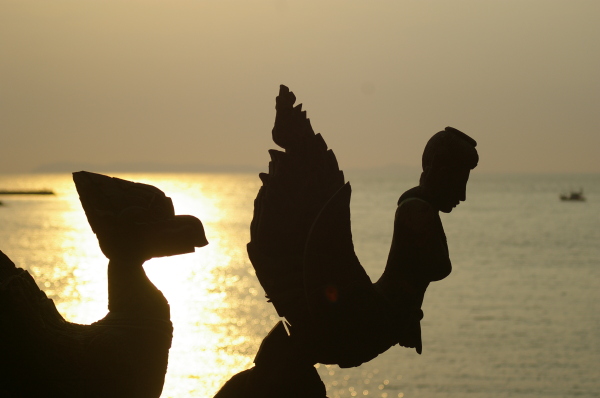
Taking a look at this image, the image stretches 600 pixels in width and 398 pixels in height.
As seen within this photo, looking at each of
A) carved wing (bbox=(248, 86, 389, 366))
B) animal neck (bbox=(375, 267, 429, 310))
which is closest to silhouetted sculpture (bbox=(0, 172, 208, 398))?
carved wing (bbox=(248, 86, 389, 366))

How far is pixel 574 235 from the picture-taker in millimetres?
87000

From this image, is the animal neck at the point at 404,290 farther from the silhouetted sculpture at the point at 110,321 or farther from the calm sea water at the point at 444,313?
the calm sea water at the point at 444,313

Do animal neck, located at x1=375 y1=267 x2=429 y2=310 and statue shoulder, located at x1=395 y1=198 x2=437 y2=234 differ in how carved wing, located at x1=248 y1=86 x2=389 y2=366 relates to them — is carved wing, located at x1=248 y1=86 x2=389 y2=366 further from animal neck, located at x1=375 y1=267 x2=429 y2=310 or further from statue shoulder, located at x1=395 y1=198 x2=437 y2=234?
statue shoulder, located at x1=395 y1=198 x2=437 y2=234

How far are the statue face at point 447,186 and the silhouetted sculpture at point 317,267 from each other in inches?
2.2

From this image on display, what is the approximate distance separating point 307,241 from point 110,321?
1.41 meters

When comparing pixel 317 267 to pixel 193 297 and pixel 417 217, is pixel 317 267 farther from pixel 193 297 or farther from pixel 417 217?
pixel 193 297

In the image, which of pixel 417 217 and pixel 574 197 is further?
pixel 574 197

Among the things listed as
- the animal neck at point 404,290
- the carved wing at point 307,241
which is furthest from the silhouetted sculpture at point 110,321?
the animal neck at point 404,290

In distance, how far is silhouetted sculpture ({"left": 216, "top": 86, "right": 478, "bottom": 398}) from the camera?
A: 19.6 feet

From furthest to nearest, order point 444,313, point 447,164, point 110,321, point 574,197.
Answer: point 574,197 < point 444,313 < point 447,164 < point 110,321

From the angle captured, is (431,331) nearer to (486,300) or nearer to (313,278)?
(486,300)

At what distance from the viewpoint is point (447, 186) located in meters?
6.23

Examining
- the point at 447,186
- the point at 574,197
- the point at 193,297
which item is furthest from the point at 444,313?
the point at 574,197

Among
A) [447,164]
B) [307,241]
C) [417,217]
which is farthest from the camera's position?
[447,164]
